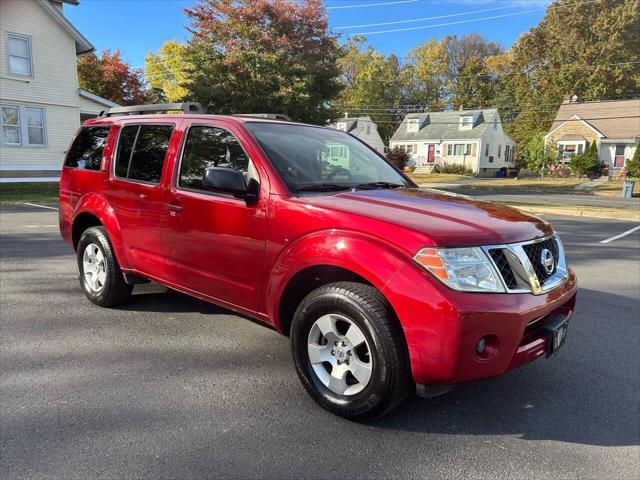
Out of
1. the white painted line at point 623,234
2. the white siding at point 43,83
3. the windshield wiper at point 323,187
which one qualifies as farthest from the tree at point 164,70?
the windshield wiper at point 323,187

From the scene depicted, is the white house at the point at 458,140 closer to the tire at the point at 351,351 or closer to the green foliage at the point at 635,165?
the green foliage at the point at 635,165

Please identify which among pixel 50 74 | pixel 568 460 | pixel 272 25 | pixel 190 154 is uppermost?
pixel 272 25

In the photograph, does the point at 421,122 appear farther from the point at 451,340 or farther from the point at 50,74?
the point at 451,340

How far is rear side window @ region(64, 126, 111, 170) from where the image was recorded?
4.99m

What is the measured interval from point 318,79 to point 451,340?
22466mm

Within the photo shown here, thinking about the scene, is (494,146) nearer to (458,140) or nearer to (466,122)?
(466,122)

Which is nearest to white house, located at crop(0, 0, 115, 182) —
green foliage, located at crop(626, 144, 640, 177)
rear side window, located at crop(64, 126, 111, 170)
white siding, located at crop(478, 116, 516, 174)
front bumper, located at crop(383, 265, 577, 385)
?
rear side window, located at crop(64, 126, 111, 170)

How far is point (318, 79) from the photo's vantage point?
2353 cm

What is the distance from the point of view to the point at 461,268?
8.82 ft

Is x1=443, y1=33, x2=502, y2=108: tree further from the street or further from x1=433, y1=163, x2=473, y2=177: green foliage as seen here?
the street

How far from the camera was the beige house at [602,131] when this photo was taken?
144 feet

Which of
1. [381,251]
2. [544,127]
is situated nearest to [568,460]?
[381,251]

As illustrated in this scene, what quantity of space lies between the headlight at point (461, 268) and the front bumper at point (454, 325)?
4 cm

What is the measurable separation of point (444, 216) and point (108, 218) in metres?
3.21
